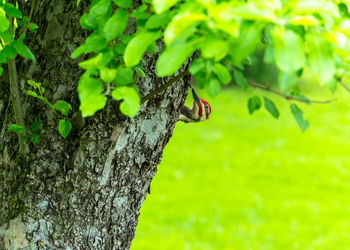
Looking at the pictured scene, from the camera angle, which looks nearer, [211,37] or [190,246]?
[211,37]

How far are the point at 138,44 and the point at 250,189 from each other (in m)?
5.99

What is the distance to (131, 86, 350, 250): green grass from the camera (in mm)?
5727

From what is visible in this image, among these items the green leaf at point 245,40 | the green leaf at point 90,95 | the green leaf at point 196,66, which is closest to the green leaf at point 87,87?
the green leaf at point 90,95

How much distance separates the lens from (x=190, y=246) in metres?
5.49

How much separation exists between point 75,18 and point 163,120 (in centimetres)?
48

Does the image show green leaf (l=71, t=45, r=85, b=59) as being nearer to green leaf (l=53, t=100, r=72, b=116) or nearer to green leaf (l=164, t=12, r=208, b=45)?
green leaf (l=164, t=12, r=208, b=45)

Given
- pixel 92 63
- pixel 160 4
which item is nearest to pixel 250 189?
pixel 92 63

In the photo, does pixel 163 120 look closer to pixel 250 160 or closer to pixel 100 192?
pixel 100 192

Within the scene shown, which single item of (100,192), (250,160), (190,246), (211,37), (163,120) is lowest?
(211,37)

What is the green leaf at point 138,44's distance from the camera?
3.71 ft

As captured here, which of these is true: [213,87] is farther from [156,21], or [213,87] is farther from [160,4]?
[160,4]

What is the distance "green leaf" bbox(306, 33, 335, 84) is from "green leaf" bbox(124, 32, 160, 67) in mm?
334

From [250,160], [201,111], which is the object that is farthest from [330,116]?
[201,111]

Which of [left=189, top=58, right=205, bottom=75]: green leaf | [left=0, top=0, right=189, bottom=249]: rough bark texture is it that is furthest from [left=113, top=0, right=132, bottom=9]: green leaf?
[left=0, top=0, right=189, bottom=249]: rough bark texture
